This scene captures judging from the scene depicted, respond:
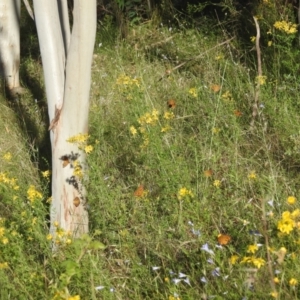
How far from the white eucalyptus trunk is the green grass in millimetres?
137

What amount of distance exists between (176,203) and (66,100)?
3.13ft

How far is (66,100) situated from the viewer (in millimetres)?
3971

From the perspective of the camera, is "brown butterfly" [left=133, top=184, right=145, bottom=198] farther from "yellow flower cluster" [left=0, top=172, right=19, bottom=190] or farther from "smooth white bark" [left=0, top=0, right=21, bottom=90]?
"smooth white bark" [left=0, top=0, right=21, bottom=90]

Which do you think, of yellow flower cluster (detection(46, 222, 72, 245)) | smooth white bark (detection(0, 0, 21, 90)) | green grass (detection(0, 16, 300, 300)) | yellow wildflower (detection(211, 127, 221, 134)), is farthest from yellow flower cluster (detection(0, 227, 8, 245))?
smooth white bark (detection(0, 0, 21, 90))

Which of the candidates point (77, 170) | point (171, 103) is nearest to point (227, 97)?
point (171, 103)

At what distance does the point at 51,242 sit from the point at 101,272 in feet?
1.82

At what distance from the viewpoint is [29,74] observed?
7.39 metres

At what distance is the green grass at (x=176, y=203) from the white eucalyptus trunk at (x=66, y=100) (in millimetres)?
137

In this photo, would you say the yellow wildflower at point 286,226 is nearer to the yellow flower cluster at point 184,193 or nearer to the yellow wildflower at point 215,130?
the yellow flower cluster at point 184,193

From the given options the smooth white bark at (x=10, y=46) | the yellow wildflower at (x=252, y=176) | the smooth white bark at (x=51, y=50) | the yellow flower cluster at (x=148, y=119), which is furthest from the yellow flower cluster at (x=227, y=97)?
the smooth white bark at (x=10, y=46)

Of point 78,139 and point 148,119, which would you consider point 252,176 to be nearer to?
point 148,119

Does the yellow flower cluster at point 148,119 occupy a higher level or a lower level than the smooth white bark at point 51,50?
lower

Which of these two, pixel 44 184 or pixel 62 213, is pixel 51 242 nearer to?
pixel 62 213

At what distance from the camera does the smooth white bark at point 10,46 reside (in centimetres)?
682
